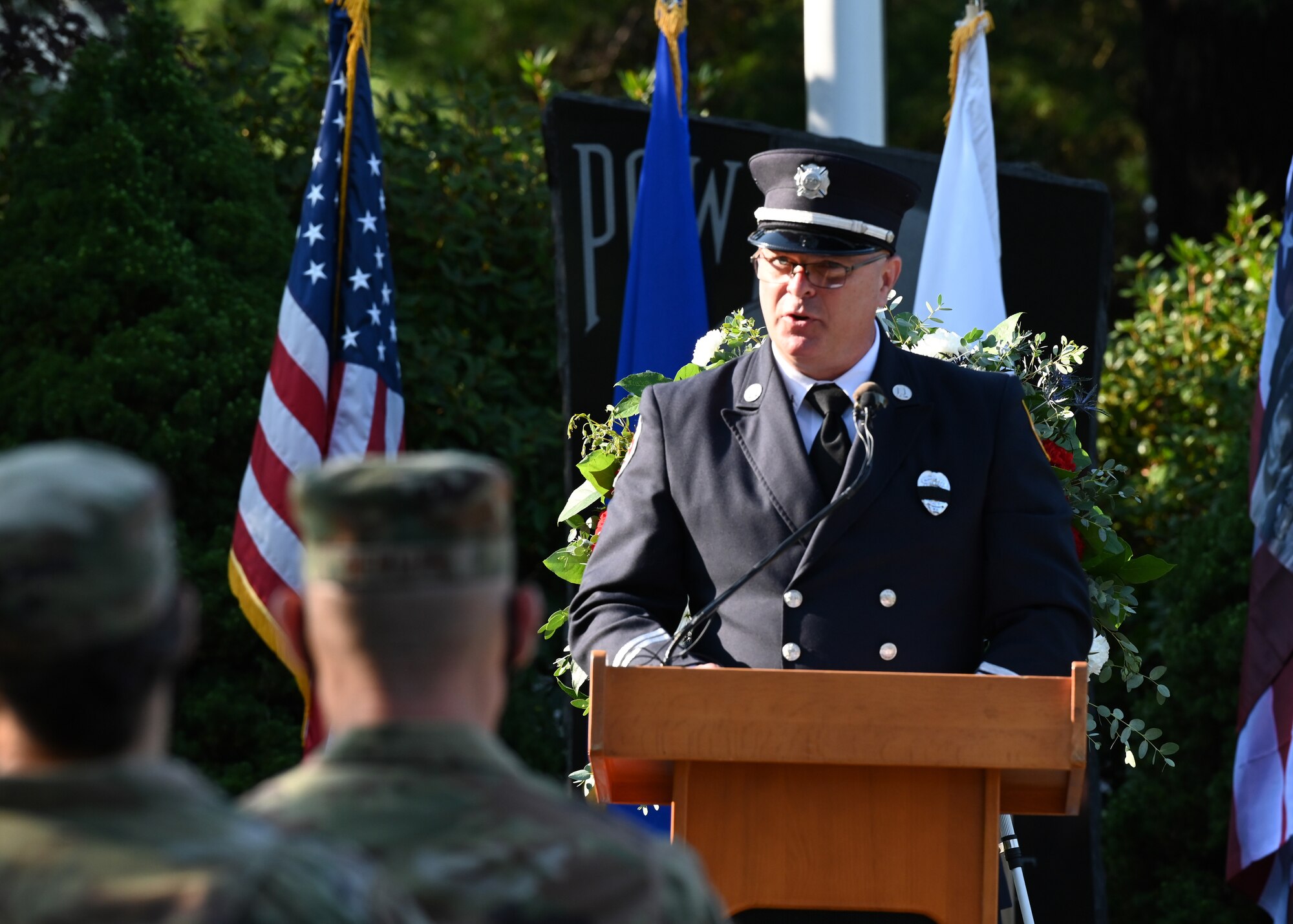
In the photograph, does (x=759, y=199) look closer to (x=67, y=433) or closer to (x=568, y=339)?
(x=568, y=339)

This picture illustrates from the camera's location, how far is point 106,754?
141 cm

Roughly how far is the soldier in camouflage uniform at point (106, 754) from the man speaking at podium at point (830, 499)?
1.88m

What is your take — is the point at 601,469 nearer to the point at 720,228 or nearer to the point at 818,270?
the point at 818,270

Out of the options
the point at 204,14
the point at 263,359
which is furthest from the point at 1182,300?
the point at 204,14

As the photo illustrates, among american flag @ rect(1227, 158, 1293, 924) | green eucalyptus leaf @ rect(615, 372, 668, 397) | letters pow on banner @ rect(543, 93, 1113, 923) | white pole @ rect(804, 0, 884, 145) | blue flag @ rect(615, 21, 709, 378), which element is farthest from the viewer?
white pole @ rect(804, 0, 884, 145)

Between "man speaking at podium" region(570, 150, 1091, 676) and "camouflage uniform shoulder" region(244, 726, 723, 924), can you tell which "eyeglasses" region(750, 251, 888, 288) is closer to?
"man speaking at podium" region(570, 150, 1091, 676)

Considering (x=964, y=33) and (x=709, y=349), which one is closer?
(x=709, y=349)

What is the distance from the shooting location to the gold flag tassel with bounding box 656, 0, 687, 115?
574cm

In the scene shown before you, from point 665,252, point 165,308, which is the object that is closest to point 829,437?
point 665,252

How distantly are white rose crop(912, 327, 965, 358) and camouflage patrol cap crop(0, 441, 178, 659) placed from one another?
284cm

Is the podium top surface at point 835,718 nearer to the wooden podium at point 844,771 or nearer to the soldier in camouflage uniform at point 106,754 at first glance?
the wooden podium at point 844,771

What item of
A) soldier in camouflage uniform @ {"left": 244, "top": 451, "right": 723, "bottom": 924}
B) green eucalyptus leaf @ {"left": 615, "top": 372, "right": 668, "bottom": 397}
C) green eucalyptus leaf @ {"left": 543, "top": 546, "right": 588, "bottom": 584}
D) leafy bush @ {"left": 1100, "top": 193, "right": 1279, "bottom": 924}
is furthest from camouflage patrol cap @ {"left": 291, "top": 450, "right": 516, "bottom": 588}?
leafy bush @ {"left": 1100, "top": 193, "right": 1279, "bottom": 924}

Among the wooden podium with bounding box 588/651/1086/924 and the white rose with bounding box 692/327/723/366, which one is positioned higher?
the white rose with bounding box 692/327/723/366

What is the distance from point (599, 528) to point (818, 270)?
0.92 metres
